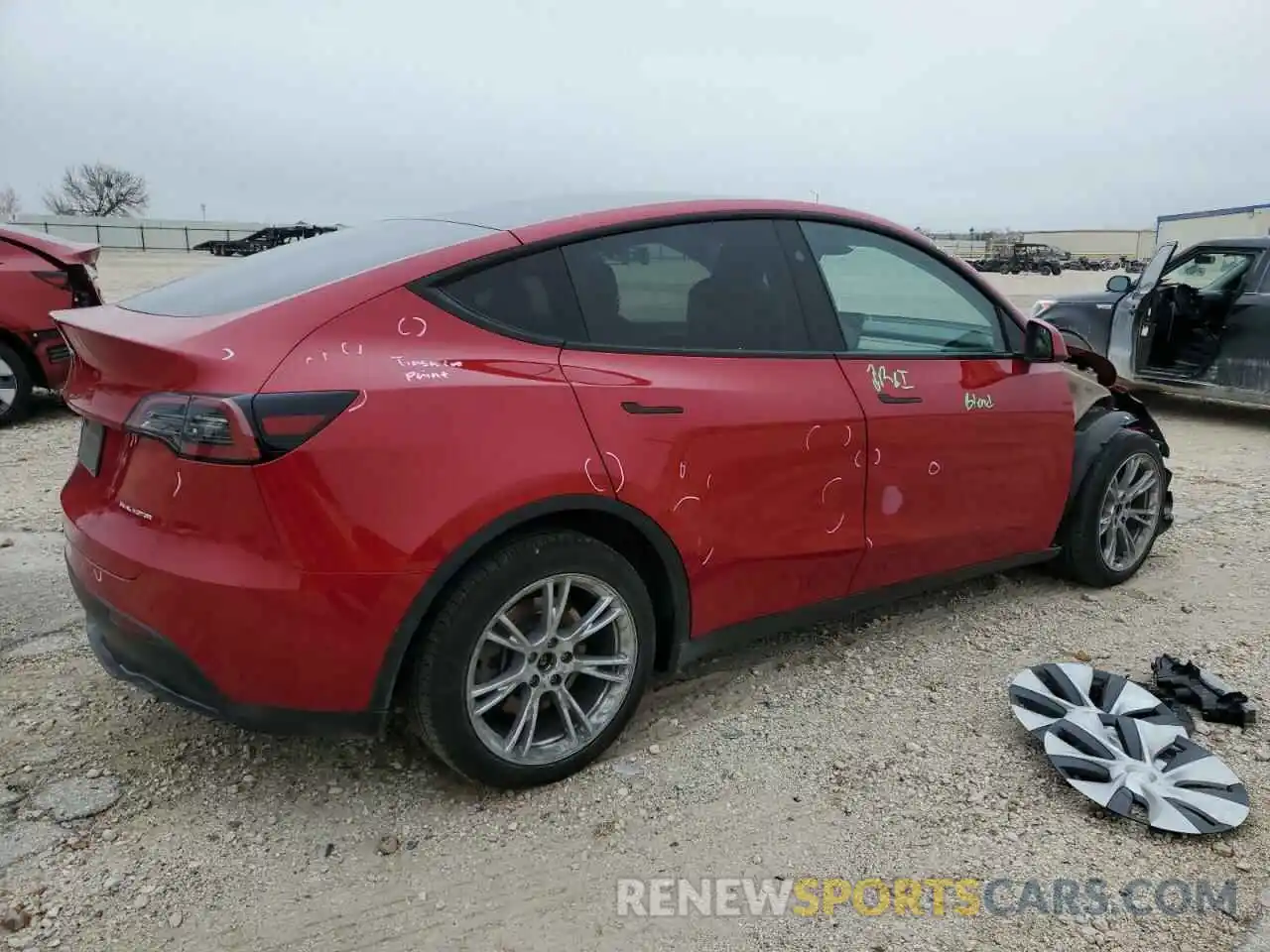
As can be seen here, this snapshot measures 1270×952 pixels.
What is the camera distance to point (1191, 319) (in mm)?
8758

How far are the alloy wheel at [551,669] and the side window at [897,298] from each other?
1.31m

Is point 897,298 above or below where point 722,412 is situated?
above

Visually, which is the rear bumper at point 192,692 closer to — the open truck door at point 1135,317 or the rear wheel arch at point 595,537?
the rear wheel arch at point 595,537

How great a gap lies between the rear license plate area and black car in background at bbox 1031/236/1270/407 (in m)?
8.44

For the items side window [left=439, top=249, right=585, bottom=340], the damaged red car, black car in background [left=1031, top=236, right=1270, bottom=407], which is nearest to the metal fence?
the damaged red car

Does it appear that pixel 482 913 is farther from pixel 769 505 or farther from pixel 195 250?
pixel 195 250

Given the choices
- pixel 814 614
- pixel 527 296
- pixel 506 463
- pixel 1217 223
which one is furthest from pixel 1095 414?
pixel 1217 223

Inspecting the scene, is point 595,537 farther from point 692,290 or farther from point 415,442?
point 692,290

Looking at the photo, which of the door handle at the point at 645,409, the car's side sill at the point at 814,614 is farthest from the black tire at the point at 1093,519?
the door handle at the point at 645,409

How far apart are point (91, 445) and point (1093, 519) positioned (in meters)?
3.81

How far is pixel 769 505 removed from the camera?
116 inches

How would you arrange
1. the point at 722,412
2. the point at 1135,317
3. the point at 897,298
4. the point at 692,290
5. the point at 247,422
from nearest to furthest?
the point at 247,422 → the point at 722,412 → the point at 692,290 → the point at 897,298 → the point at 1135,317

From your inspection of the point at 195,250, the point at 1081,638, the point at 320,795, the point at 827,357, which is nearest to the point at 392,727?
the point at 320,795

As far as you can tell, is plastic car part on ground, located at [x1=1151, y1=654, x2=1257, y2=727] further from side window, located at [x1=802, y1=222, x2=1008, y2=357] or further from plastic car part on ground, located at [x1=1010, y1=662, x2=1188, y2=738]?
side window, located at [x1=802, y1=222, x2=1008, y2=357]
